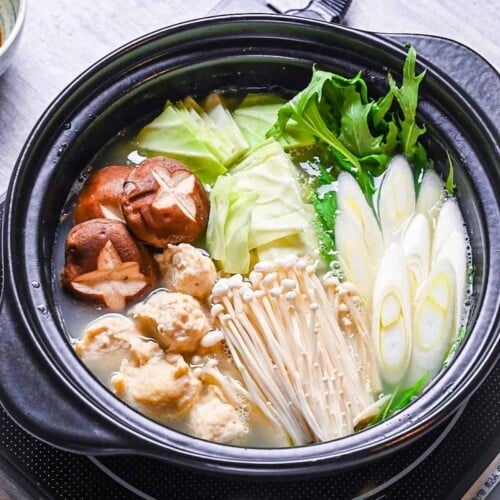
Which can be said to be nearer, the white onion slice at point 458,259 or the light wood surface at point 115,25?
the white onion slice at point 458,259

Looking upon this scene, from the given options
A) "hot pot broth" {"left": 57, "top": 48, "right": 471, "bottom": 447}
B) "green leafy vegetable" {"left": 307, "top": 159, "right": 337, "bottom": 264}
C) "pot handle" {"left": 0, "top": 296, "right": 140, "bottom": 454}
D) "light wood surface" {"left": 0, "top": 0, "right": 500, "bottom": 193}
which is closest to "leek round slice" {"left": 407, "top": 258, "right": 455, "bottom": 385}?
"hot pot broth" {"left": 57, "top": 48, "right": 471, "bottom": 447}

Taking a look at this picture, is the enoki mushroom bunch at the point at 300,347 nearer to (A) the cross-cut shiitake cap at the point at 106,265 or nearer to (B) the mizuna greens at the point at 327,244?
(B) the mizuna greens at the point at 327,244

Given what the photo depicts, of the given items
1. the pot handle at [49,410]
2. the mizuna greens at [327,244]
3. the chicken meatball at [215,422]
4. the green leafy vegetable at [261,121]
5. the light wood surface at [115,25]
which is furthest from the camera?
the light wood surface at [115,25]

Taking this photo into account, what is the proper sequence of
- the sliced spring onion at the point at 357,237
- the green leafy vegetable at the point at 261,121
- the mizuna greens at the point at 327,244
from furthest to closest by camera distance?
the green leafy vegetable at the point at 261,121 < the sliced spring onion at the point at 357,237 < the mizuna greens at the point at 327,244

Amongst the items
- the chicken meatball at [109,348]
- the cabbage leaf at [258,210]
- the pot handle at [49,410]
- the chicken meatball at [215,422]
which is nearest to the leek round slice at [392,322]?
the cabbage leaf at [258,210]

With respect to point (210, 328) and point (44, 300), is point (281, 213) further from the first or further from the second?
point (44, 300)

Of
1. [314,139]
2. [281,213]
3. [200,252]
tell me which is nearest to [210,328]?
[200,252]
